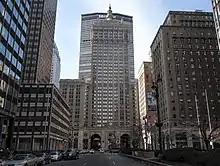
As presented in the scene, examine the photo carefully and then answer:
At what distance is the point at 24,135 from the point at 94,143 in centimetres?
10199

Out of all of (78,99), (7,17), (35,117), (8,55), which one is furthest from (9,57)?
(78,99)

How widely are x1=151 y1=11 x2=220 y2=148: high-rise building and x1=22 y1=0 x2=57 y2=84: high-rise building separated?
6118cm

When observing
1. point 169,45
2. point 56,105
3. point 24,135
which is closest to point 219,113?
point 169,45

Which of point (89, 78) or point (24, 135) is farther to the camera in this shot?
point (89, 78)

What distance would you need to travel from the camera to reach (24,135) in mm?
82188

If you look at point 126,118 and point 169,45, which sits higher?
point 169,45

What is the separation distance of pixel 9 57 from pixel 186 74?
6445 cm

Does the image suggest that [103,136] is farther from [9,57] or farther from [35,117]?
[9,57]

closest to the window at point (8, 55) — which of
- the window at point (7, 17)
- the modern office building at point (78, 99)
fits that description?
the window at point (7, 17)

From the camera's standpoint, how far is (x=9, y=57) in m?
51.5

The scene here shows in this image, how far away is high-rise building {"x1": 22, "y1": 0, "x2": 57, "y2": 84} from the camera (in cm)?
11956

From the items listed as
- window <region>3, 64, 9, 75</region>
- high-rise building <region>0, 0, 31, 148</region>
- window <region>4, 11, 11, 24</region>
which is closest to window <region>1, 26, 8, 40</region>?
high-rise building <region>0, 0, 31, 148</region>

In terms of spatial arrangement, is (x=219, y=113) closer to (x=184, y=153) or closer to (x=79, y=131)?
(x=184, y=153)

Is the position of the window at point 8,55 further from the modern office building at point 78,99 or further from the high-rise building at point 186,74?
the modern office building at point 78,99
